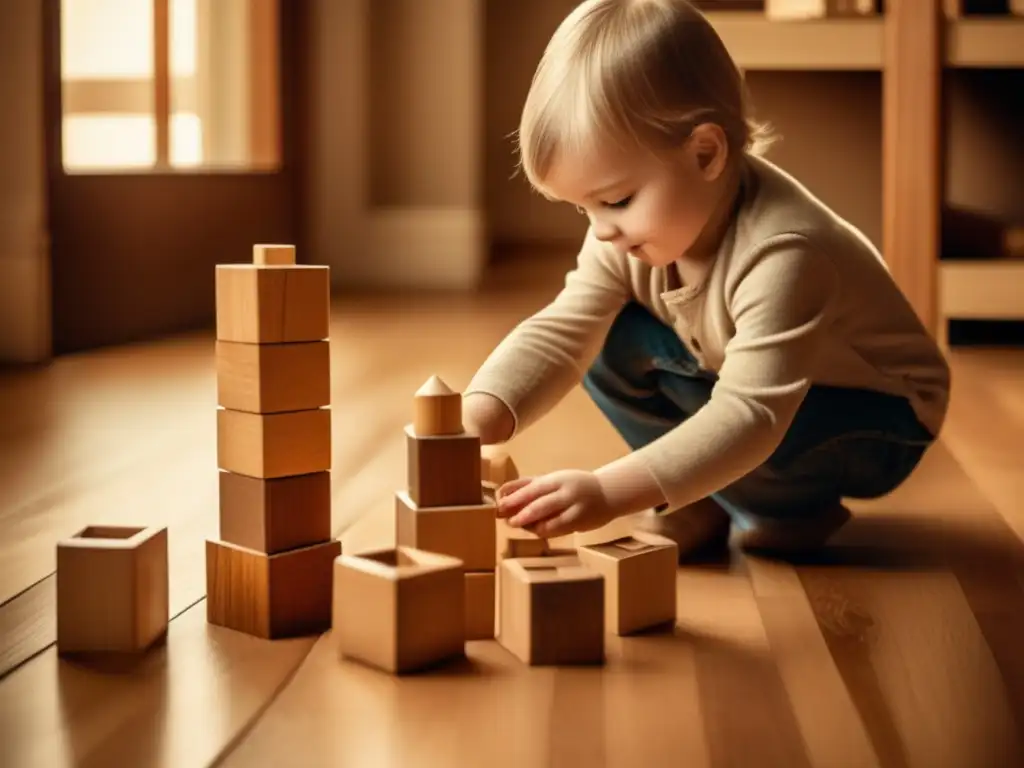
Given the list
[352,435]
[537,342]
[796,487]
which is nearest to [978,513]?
[796,487]

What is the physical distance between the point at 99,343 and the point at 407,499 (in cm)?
148

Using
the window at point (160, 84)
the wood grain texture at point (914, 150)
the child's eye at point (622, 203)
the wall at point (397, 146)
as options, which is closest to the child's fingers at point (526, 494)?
the child's eye at point (622, 203)

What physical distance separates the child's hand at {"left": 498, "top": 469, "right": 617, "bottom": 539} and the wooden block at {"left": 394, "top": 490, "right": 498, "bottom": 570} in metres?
0.05

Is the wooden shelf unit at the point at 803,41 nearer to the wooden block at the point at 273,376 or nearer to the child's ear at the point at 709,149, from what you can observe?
the child's ear at the point at 709,149

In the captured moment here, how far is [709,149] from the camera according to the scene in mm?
991

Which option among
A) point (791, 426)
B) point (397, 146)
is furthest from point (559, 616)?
point (397, 146)

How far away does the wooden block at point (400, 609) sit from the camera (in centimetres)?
79

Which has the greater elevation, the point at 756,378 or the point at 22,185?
the point at 22,185

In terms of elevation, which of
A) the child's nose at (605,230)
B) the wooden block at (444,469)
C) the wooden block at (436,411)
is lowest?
the wooden block at (444,469)

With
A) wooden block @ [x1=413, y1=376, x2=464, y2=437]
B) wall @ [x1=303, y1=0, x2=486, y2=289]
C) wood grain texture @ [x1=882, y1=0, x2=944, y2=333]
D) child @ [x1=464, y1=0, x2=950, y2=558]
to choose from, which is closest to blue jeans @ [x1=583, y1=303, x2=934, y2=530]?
child @ [x1=464, y1=0, x2=950, y2=558]

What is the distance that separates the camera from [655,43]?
0.96 m

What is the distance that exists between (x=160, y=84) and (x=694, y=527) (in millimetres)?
1553

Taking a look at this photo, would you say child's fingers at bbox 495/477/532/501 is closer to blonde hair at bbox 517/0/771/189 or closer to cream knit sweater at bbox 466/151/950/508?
cream knit sweater at bbox 466/151/950/508

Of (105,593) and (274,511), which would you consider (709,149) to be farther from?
(105,593)
